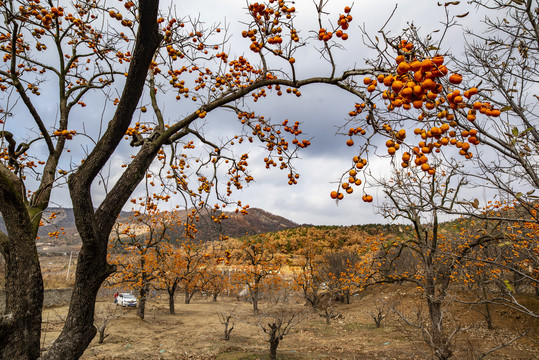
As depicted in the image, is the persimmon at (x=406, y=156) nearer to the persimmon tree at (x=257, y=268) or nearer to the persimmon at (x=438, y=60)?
the persimmon at (x=438, y=60)

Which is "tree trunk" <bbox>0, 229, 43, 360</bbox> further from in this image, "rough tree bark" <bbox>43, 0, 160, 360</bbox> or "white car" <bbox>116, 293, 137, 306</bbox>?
"white car" <bbox>116, 293, 137, 306</bbox>

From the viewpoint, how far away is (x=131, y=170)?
3203 millimetres

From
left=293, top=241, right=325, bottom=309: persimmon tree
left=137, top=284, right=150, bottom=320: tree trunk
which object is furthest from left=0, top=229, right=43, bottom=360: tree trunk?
left=293, top=241, right=325, bottom=309: persimmon tree

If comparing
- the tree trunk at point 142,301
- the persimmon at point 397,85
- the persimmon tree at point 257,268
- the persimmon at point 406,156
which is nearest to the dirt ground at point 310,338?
the tree trunk at point 142,301

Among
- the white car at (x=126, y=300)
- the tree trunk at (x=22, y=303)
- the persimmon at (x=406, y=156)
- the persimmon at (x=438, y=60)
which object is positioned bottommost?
the white car at (x=126, y=300)

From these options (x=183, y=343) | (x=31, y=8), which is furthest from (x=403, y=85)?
(x=183, y=343)

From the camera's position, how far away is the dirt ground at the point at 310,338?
26.5 feet

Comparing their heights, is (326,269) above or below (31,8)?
below

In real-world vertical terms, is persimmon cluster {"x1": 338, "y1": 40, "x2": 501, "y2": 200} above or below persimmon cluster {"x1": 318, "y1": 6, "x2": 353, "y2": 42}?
below

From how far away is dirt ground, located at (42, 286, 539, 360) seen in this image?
8.08 m

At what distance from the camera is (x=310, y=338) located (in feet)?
34.6

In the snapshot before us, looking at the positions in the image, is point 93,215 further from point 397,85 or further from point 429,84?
point 429,84

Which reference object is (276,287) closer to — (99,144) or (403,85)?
(99,144)

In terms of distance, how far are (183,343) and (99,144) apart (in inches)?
358
